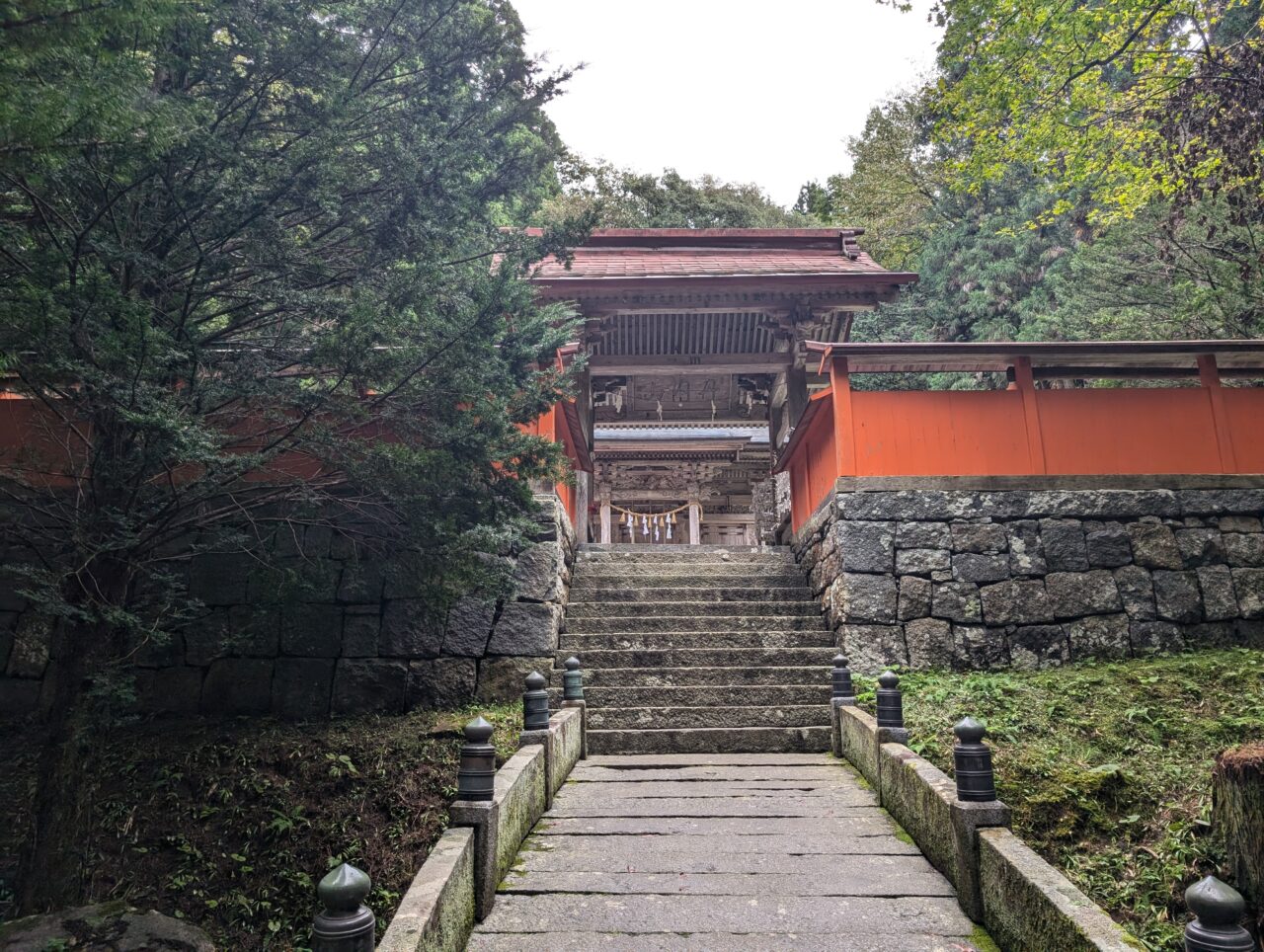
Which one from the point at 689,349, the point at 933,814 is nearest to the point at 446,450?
the point at 933,814

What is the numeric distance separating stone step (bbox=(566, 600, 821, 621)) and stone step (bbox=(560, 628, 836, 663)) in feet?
1.80

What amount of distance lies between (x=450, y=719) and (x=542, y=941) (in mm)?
3771

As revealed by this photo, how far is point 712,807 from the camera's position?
16.8ft

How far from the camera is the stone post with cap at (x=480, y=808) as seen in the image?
11.7ft

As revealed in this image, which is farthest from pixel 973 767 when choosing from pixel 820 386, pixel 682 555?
pixel 820 386

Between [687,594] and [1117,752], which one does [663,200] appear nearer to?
[687,594]

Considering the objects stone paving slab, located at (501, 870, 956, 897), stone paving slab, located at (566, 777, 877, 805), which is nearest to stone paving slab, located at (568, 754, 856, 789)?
stone paving slab, located at (566, 777, 877, 805)

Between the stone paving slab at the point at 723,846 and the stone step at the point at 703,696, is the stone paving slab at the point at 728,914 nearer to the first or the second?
the stone paving slab at the point at 723,846

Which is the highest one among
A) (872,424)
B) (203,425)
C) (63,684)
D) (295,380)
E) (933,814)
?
(872,424)

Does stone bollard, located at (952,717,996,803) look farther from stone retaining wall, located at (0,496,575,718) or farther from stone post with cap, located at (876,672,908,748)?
stone retaining wall, located at (0,496,575,718)

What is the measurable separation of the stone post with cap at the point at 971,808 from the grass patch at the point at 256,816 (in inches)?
127

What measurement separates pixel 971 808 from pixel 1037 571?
17.1 ft

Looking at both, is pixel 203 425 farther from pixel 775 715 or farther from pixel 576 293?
pixel 576 293

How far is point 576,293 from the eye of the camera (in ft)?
36.0
